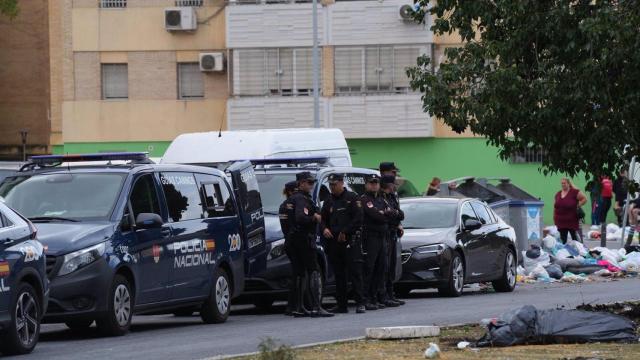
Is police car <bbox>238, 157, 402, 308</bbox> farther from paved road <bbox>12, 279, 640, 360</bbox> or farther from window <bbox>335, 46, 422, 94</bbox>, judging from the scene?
→ window <bbox>335, 46, 422, 94</bbox>

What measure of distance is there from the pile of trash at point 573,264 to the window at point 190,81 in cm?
2347

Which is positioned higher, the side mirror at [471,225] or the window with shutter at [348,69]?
the window with shutter at [348,69]

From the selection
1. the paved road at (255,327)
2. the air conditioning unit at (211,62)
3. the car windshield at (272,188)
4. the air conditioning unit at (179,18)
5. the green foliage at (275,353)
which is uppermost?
the air conditioning unit at (179,18)

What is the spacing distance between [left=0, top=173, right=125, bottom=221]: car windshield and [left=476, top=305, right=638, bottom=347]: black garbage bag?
4500 mm

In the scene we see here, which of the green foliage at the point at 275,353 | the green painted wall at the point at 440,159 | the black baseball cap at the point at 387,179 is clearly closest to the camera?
the green foliage at the point at 275,353

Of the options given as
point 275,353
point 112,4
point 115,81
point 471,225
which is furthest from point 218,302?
point 112,4

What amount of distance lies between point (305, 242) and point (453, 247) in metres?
4.63

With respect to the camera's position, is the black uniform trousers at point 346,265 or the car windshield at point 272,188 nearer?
the black uniform trousers at point 346,265

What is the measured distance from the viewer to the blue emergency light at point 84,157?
16.9m

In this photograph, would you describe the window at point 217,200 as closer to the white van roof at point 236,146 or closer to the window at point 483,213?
the white van roof at point 236,146

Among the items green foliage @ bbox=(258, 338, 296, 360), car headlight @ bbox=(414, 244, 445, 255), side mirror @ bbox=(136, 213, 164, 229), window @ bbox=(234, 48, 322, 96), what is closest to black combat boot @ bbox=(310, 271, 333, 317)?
side mirror @ bbox=(136, 213, 164, 229)

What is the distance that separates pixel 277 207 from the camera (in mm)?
20266

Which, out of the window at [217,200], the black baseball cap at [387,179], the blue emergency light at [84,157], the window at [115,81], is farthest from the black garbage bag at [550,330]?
the window at [115,81]

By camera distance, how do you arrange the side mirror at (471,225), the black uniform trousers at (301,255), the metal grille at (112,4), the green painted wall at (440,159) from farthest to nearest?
the metal grille at (112,4), the green painted wall at (440,159), the side mirror at (471,225), the black uniform trousers at (301,255)
